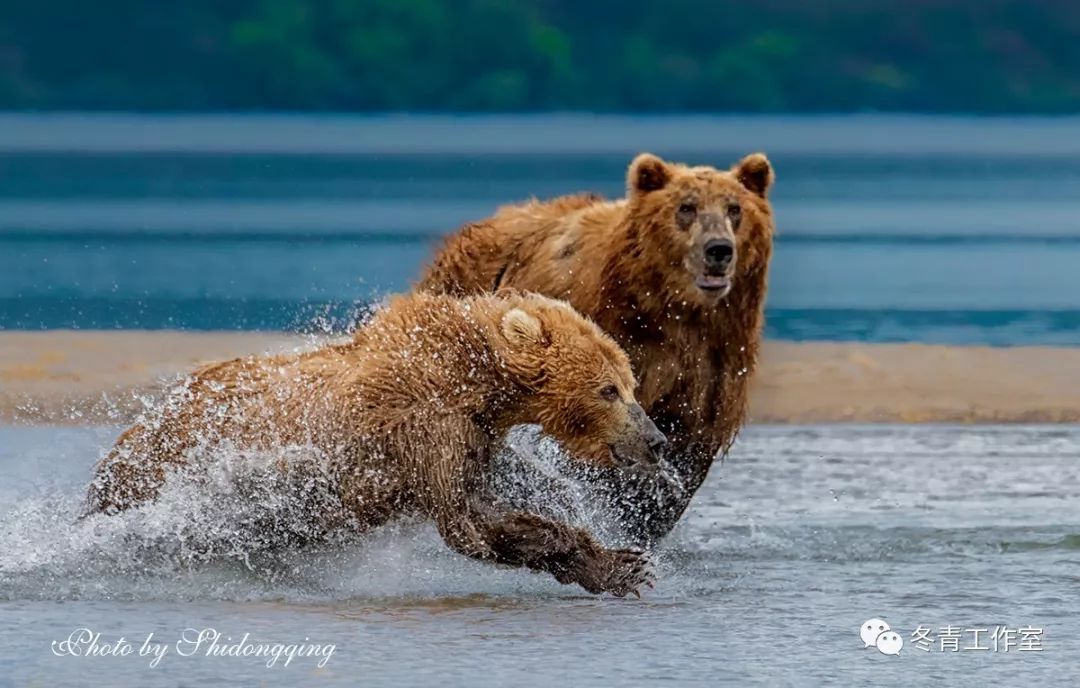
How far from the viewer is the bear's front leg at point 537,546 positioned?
6.92 m

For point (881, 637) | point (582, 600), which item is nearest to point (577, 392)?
point (582, 600)

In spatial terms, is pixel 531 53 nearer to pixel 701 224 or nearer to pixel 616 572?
pixel 701 224

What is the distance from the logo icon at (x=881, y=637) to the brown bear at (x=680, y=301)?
110 centimetres

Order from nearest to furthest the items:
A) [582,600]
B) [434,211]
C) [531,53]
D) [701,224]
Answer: [582,600]
[701,224]
[434,211]
[531,53]

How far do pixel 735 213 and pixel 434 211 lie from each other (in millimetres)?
30764

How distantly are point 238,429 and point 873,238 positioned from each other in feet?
91.8

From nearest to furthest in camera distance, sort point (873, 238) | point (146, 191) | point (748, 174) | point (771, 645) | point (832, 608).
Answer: point (771, 645) → point (832, 608) → point (748, 174) → point (873, 238) → point (146, 191)

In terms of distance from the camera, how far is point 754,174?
8047mm

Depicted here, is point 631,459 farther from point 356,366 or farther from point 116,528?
point 116,528

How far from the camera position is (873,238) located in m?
34.5

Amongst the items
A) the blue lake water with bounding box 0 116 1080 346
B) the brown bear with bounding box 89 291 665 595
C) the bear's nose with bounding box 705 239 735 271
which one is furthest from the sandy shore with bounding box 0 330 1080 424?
the brown bear with bounding box 89 291 665 595

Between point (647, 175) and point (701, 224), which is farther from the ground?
point (647, 175)

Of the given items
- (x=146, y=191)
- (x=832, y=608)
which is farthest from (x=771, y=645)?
(x=146, y=191)

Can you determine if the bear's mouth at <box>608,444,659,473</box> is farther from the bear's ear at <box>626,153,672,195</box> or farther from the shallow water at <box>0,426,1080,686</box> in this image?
the bear's ear at <box>626,153,672,195</box>
